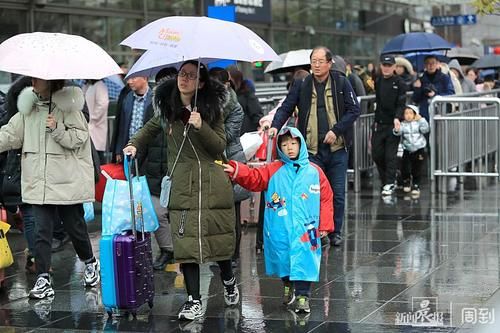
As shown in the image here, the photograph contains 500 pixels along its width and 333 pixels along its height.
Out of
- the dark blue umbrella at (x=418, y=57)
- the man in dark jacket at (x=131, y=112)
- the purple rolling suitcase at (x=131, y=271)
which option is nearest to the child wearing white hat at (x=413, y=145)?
the man in dark jacket at (x=131, y=112)

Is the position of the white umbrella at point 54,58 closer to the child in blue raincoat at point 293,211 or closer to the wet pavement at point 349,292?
the child in blue raincoat at point 293,211

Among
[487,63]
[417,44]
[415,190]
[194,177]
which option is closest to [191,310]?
[194,177]

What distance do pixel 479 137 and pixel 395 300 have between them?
8.08 m

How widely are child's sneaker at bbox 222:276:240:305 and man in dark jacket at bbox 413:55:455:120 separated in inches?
329

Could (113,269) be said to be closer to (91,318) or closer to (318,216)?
(91,318)

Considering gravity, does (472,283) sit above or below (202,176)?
below

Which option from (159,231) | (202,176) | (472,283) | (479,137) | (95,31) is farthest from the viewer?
(95,31)

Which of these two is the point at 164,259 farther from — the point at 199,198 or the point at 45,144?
the point at 199,198

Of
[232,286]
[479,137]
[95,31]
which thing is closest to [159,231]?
[232,286]

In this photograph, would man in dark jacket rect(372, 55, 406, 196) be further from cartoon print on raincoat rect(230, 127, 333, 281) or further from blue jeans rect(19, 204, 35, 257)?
cartoon print on raincoat rect(230, 127, 333, 281)

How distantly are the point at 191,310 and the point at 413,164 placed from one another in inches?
310

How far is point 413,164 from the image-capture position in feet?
47.6

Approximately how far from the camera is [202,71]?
23.8ft

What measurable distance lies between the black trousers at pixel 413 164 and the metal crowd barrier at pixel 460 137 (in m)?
0.16
